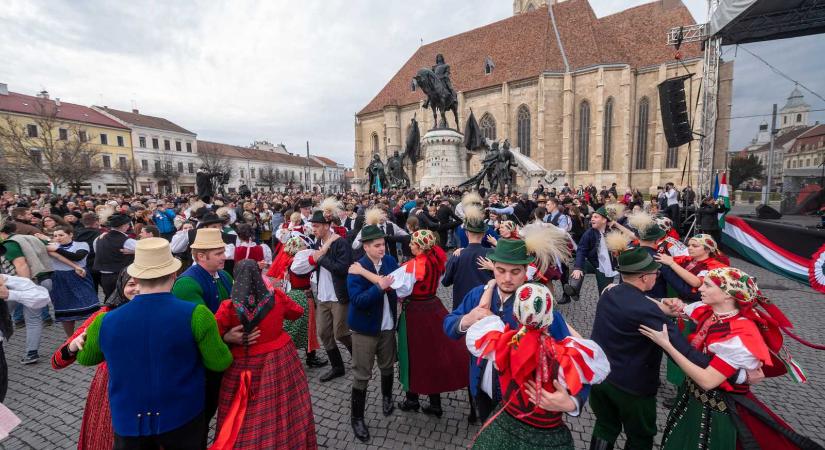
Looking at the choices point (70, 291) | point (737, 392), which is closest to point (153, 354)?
point (737, 392)

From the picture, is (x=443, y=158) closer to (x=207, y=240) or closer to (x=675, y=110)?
(x=675, y=110)

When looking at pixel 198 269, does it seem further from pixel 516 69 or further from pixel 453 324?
pixel 516 69

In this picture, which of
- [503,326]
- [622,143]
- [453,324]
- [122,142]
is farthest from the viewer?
[122,142]

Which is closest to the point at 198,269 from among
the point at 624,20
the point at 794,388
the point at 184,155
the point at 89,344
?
the point at 89,344

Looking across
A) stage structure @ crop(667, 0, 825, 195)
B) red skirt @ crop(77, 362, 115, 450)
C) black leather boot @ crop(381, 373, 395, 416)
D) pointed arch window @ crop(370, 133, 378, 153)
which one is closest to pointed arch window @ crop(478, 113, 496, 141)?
pointed arch window @ crop(370, 133, 378, 153)

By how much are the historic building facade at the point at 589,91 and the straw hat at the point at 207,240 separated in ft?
85.1

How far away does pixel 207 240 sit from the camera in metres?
2.59

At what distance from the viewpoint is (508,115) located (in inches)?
1316

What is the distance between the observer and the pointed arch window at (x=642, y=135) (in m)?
30.2

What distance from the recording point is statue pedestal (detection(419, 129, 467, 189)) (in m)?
18.4

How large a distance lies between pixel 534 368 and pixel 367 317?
1875mm

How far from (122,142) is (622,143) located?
52.7 m

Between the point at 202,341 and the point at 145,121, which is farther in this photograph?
the point at 145,121

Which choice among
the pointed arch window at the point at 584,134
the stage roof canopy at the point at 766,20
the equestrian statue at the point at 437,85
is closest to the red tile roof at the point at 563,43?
the pointed arch window at the point at 584,134
